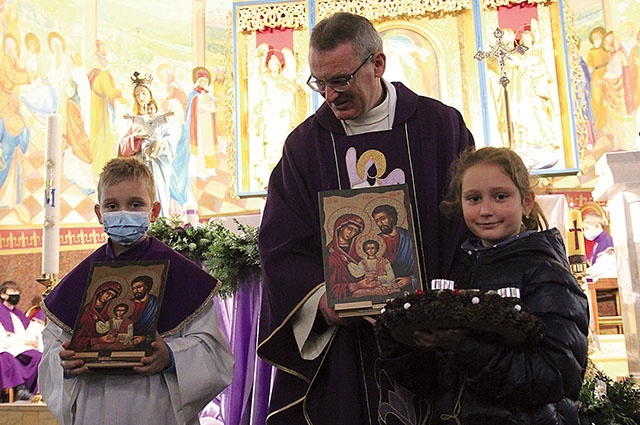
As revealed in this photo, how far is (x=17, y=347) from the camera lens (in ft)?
24.0

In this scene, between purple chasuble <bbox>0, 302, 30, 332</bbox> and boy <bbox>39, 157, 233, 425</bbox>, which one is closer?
boy <bbox>39, 157, 233, 425</bbox>

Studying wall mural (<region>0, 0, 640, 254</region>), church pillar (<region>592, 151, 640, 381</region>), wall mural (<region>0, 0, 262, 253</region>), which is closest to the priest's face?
church pillar (<region>592, 151, 640, 381</region>)

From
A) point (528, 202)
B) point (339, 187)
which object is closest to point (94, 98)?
point (339, 187)

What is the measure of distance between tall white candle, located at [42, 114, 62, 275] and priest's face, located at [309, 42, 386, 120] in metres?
1.89

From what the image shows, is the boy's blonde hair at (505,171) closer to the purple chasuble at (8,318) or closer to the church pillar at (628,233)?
the church pillar at (628,233)

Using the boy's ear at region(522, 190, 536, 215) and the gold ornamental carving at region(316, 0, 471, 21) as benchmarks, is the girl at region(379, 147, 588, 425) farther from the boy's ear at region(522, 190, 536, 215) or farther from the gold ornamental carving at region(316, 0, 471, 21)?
the gold ornamental carving at region(316, 0, 471, 21)

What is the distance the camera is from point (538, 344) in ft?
5.46

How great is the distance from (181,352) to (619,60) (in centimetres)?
953

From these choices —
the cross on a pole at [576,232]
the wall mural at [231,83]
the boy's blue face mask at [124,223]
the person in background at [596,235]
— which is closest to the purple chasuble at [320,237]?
the boy's blue face mask at [124,223]

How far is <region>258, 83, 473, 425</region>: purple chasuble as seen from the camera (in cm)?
217

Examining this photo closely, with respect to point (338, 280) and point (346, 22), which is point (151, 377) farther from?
point (346, 22)

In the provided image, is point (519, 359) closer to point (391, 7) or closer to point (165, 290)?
point (165, 290)

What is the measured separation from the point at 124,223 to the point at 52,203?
5.16 ft

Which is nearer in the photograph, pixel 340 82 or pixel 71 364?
pixel 71 364
